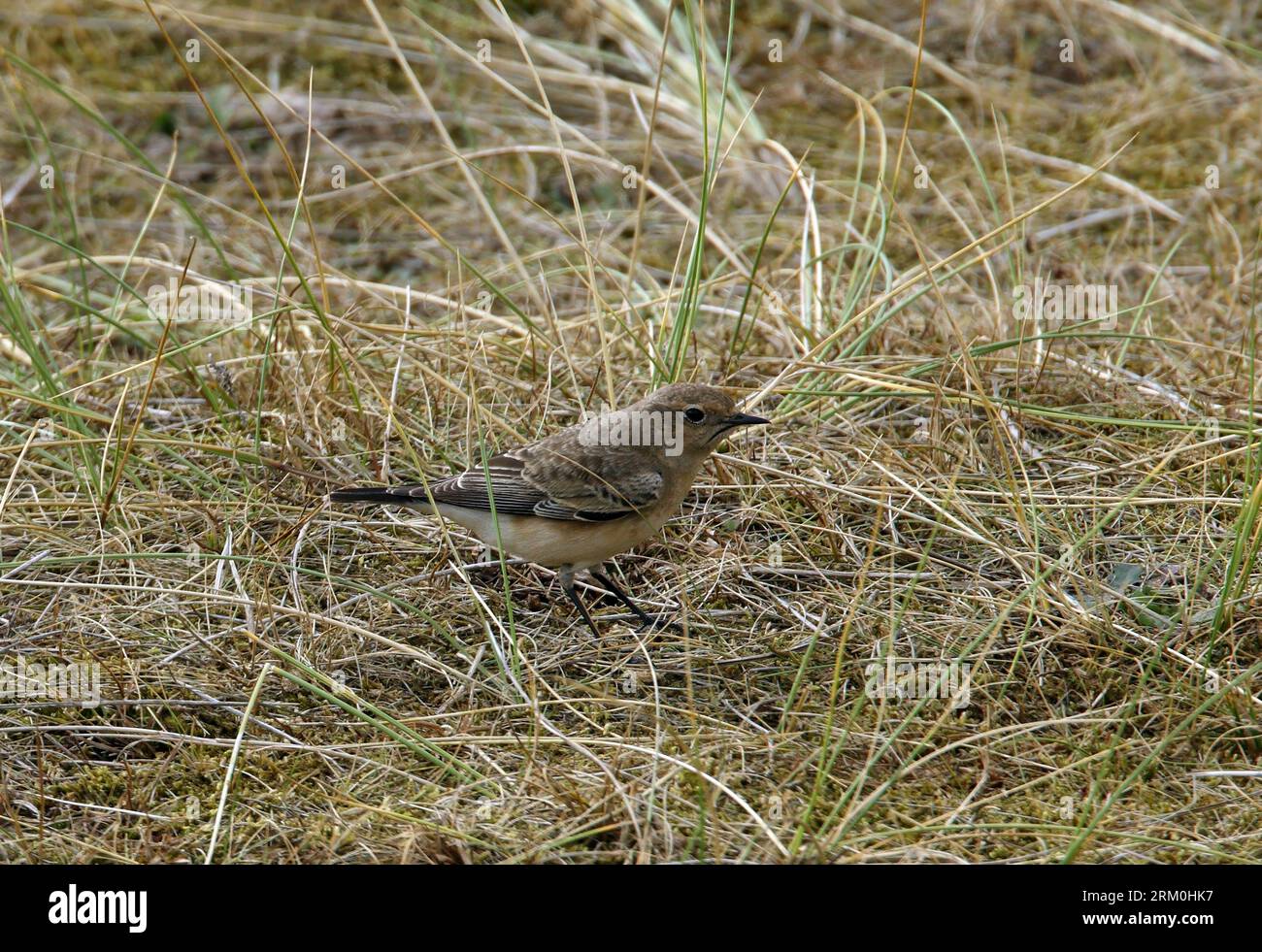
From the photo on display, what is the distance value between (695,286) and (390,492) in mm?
1572

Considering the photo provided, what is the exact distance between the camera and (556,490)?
5164 mm

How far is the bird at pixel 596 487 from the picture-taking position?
502 cm

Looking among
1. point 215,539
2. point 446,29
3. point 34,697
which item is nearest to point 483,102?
point 446,29

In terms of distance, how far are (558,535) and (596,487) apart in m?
0.26

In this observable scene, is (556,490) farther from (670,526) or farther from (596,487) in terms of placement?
(670,526)

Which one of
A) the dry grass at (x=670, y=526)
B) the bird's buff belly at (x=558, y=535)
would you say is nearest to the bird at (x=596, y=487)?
the bird's buff belly at (x=558, y=535)

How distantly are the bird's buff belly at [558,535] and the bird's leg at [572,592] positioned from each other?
1.6 inches

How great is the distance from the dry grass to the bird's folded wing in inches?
8.8

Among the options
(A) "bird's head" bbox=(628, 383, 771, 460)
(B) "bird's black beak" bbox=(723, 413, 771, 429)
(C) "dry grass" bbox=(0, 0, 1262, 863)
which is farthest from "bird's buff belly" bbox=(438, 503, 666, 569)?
(B) "bird's black beak" bbox=(723, 413, 771, 429)

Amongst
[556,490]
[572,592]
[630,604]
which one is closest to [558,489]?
[556,490]

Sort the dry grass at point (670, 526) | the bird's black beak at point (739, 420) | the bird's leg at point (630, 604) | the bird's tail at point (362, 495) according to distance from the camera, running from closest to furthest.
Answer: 1. the dry grass at point (670, 526)
2. the bird's tail at point (362, 495)
3. the bird's leg at point (630, 604)
4. the bird's black beak at point (739, 420)

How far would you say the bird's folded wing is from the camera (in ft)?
16.5

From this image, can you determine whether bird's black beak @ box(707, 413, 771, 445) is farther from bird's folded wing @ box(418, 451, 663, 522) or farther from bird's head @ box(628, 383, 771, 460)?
bird's folded wing @ box(418, 451, 663, 522)

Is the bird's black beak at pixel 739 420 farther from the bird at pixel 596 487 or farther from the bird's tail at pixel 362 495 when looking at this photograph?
the bird's tail at pixel 362 495
